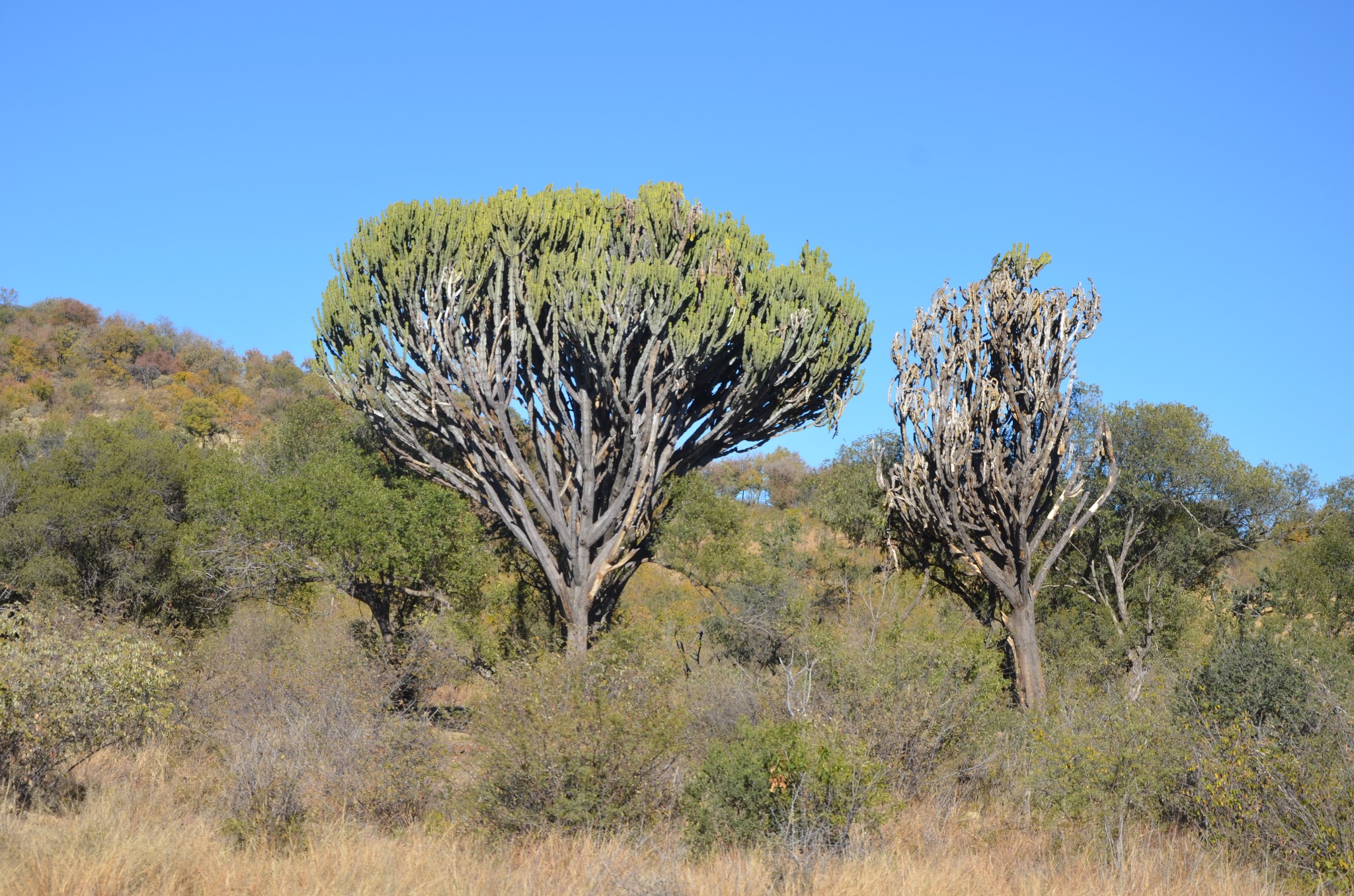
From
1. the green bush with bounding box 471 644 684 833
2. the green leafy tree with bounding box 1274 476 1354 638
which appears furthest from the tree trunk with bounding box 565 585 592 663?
the green leafy tree with bounding box 1274 476 1354 638

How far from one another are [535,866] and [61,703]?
440cm

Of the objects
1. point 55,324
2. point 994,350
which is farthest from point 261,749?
point 55,324

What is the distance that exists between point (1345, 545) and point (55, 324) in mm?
47500

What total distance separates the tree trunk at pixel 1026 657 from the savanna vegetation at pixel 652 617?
0.05m

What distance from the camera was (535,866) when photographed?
21.7 feet

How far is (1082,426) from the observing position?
17.3 meters

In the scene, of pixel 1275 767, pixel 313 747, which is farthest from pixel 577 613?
pixel 1275 767

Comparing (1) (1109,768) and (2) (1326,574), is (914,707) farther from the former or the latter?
(2) (1326,574)

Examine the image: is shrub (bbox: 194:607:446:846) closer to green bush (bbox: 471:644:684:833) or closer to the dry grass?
the dry grass

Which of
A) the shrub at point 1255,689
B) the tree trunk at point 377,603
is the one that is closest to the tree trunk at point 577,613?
the tree trunk at point 377,603

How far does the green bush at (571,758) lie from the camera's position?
749 centimetres

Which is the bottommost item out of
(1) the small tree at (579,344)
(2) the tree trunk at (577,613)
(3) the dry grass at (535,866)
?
(3) the dry grass at (535,866)

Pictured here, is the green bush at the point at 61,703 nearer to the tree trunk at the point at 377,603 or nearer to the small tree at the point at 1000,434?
the tree trunk at the point at 377,603

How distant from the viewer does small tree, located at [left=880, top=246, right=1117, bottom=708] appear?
42.2 feet
